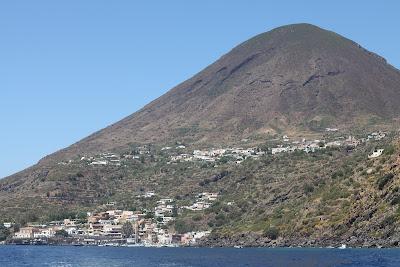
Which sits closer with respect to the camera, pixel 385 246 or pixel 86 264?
pixel 86 264

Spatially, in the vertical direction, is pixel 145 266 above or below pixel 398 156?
below

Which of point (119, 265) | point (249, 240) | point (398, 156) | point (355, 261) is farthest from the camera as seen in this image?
point (249, 240)

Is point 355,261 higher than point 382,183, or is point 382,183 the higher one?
point 382,183

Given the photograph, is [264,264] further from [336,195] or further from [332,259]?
[336,195]

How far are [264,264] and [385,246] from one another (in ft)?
119

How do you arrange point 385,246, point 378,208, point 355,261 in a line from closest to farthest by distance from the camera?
point 355,261, point 385,246, point 378,208

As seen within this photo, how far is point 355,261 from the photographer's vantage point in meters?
122

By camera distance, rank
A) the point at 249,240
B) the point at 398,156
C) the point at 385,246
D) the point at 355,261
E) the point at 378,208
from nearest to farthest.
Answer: the point at 355,261 < the point at 385,246 < the point at 378,208 < the point at 398,156 < the point at 249,240

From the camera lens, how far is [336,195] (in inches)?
7411

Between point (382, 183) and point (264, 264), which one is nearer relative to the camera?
point (264, 264)

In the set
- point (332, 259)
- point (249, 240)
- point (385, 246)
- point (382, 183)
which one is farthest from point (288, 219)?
point (332, 259)

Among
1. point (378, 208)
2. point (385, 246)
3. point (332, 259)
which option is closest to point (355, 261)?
point (332, 259)

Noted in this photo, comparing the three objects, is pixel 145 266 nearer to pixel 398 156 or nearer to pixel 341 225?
pixel 341 225

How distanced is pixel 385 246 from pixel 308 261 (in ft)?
100
